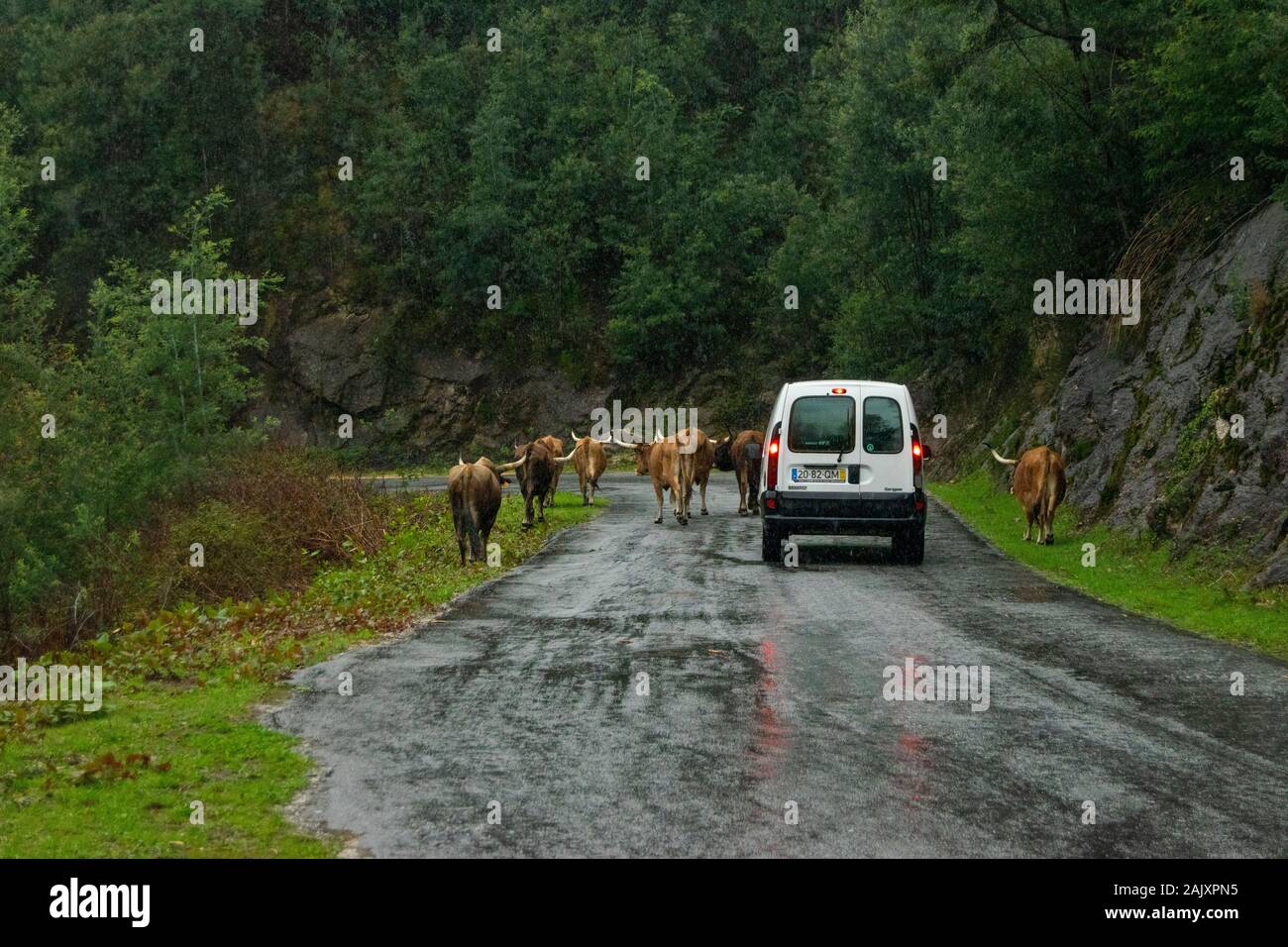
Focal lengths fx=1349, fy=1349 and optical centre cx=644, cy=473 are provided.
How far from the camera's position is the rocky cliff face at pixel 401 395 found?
180 feet

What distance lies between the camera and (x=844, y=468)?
17.3m

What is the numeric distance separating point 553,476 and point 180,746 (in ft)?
59.7

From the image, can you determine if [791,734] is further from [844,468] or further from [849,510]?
[844,468]

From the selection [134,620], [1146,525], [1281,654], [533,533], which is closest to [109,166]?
[533,533]

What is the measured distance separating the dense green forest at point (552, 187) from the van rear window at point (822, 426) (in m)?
11.9

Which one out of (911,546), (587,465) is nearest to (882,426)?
(911,546)

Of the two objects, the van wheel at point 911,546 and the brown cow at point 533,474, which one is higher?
the brown cow at point 533,474

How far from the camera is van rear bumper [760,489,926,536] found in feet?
56.4

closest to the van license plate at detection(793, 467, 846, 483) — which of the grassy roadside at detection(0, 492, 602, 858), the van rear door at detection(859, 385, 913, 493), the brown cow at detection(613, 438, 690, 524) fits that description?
the van rear door at detection(859, 385, 913, 493)
